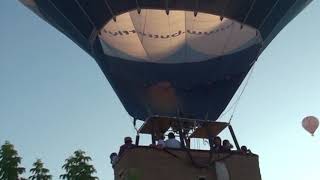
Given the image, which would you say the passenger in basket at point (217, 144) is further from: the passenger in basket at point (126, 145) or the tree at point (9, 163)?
the tree at point (9, 163)

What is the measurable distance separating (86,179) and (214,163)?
12.8 m

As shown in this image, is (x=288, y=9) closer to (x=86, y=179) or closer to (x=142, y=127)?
(x=142, y=127)

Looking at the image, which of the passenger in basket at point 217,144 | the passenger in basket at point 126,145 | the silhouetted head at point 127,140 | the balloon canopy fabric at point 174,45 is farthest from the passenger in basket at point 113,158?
the balloon canopy fabric at point 174,45

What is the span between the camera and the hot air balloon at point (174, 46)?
13.0 metres

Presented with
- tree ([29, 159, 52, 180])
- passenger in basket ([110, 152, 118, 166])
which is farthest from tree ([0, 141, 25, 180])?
passenger in basket ([110, 152, 118, 166])

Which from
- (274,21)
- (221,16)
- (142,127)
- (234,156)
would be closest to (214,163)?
(234,156)

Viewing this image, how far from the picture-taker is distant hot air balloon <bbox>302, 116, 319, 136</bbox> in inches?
559

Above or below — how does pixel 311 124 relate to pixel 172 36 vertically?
below

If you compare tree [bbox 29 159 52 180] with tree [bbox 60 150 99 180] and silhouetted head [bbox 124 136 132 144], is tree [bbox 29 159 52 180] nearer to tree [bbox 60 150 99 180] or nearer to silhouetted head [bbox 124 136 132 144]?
tree [bbox 60 150 99 180]

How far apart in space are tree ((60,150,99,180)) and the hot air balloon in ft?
28.7

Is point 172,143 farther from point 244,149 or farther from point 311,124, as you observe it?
point 311,124

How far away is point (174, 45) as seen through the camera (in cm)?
1454

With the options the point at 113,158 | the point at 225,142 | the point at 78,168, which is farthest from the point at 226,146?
the point at 78,168

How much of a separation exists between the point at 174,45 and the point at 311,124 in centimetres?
448
